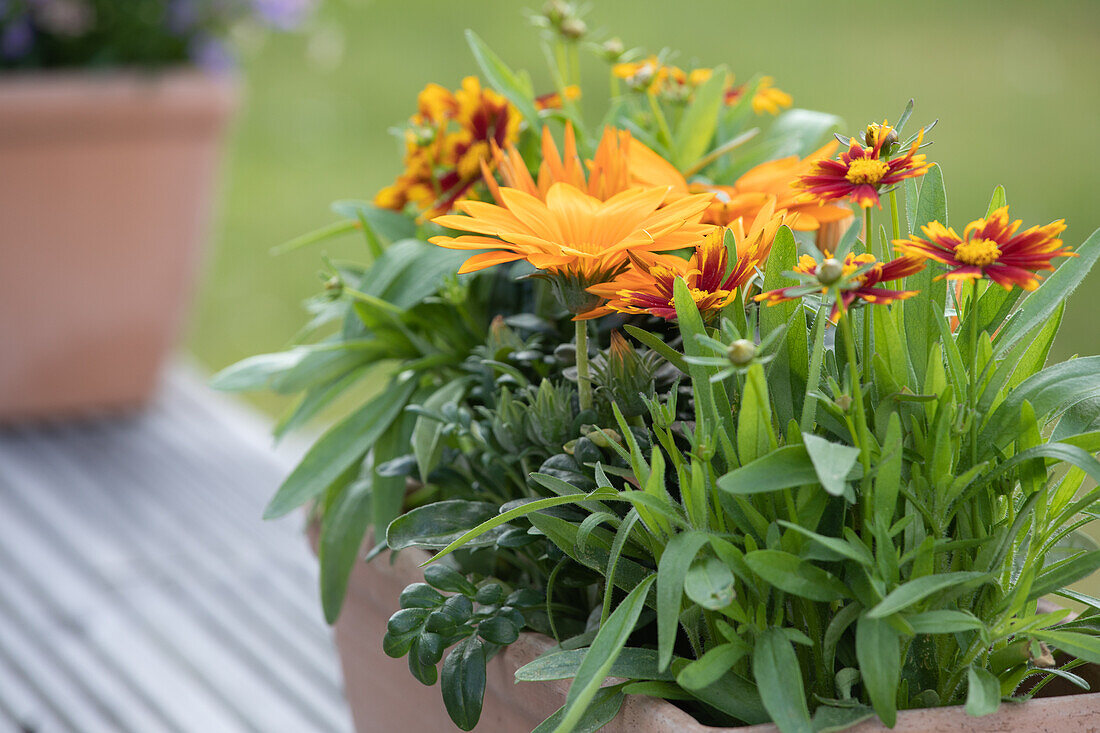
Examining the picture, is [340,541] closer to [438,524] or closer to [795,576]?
[438,524]

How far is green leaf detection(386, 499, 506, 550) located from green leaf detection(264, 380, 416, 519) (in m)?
0.11

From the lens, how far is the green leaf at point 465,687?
585 mm

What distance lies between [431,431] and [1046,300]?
0.35 m

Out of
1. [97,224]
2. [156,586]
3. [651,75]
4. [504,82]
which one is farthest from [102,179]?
[651,75]

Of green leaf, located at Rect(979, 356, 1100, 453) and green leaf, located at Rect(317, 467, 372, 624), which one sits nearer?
green leaf, located at Rect(979, 356, 1100, 453)

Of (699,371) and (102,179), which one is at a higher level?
(699,371)

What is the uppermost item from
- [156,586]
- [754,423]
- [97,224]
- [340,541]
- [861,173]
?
[861,173]

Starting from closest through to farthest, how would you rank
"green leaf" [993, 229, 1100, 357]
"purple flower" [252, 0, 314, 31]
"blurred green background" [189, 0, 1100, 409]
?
"green leaf" [993, 229, 1100, 357], "purple flower" [252, 0, 314, 31], "blurred green background" [189, 0, 1100, 409]

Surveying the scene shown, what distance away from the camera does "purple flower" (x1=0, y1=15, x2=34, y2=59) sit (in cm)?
169

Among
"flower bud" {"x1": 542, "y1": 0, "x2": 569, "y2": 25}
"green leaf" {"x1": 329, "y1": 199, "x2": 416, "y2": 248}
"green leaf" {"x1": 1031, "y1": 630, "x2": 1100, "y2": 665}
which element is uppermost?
"flower bud" {"x1": 542, "y1": 0, "x2": 569, "y2": 25}

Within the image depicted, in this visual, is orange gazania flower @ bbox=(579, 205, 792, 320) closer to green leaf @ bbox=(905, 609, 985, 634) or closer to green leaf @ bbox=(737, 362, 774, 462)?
green leaf @ bbox=(737, 362, 774, 462)

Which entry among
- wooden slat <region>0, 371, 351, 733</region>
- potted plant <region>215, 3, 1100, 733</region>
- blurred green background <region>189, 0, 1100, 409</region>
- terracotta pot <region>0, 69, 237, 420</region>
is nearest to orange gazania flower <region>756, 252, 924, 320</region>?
potted plant <region>215, 3, 1100, 733</region>

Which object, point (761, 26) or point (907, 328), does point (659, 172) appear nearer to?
point (907, 328)

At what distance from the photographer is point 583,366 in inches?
24.3
